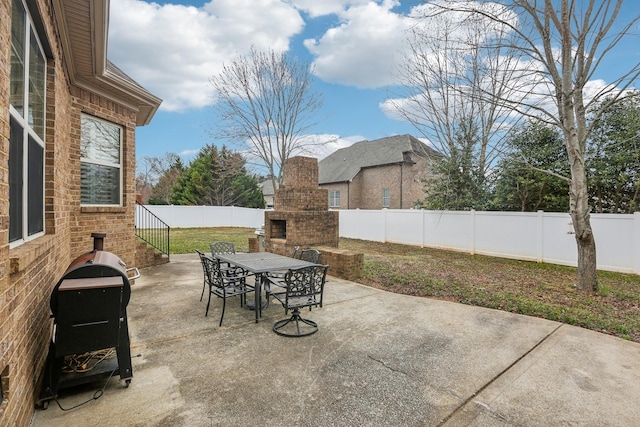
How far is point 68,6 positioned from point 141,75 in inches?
527

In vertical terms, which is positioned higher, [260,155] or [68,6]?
[260,155]

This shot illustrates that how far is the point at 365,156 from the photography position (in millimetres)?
28141

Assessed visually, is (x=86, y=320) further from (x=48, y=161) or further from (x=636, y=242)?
(x=636, y=242)

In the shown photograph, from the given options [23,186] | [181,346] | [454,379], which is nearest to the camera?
[23,186]

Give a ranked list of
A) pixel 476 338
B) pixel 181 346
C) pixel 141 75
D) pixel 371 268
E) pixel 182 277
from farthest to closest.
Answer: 1. pixel 141 75
2. pixel 371 268
3. pixel 182 277
4. pixel 476 338
5. pixel 181 346

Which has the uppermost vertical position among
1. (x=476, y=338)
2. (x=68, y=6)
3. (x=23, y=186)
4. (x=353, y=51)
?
(x=353, y=51)

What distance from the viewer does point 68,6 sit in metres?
3.48

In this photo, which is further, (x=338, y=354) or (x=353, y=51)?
(x=353, y=51)

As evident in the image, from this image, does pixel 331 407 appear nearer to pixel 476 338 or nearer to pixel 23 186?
pixel 476 338

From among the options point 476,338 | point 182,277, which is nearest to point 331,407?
point 476,338

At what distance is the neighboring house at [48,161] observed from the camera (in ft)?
6.31

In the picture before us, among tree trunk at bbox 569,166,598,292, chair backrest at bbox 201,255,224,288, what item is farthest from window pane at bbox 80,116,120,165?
tree trunk at bbox 569,166,598,292

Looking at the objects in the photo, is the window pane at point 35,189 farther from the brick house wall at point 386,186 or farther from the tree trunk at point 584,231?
the brick house wall at point 386,186

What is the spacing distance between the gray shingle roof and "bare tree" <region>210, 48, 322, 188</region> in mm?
6915
